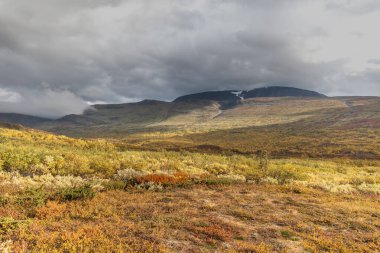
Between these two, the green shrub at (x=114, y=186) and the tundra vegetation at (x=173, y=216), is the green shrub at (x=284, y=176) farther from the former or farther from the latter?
the green shrub at (x=114, y=186)

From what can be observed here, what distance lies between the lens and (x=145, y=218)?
13539mm

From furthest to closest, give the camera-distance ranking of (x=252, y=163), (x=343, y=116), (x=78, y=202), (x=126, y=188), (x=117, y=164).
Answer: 1. (x=343, y=116)
2. (x=252, y=163)
3. (x=117, y=164)
4. (x=126, y=188)
5. (x=78, y=202)

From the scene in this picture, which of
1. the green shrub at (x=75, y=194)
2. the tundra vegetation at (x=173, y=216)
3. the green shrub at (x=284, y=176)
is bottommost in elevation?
the green shrub at (x=284, y=176)

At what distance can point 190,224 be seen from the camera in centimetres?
1301

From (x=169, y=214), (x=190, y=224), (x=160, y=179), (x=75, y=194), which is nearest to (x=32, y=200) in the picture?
(x=75, y=194)

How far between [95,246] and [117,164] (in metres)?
20.5

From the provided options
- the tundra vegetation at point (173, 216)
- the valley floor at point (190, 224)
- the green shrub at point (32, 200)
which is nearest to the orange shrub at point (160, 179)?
the tundra vegetation at point (173, 216)

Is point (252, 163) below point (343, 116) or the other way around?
below

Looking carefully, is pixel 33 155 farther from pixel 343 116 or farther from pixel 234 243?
pixel 343 116

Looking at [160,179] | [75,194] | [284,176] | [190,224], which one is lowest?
[284,176]

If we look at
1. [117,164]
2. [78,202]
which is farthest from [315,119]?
[78,202]

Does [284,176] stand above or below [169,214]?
below

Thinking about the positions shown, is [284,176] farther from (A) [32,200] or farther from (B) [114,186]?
(A) [32,200]

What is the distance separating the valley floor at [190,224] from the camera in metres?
10.2
